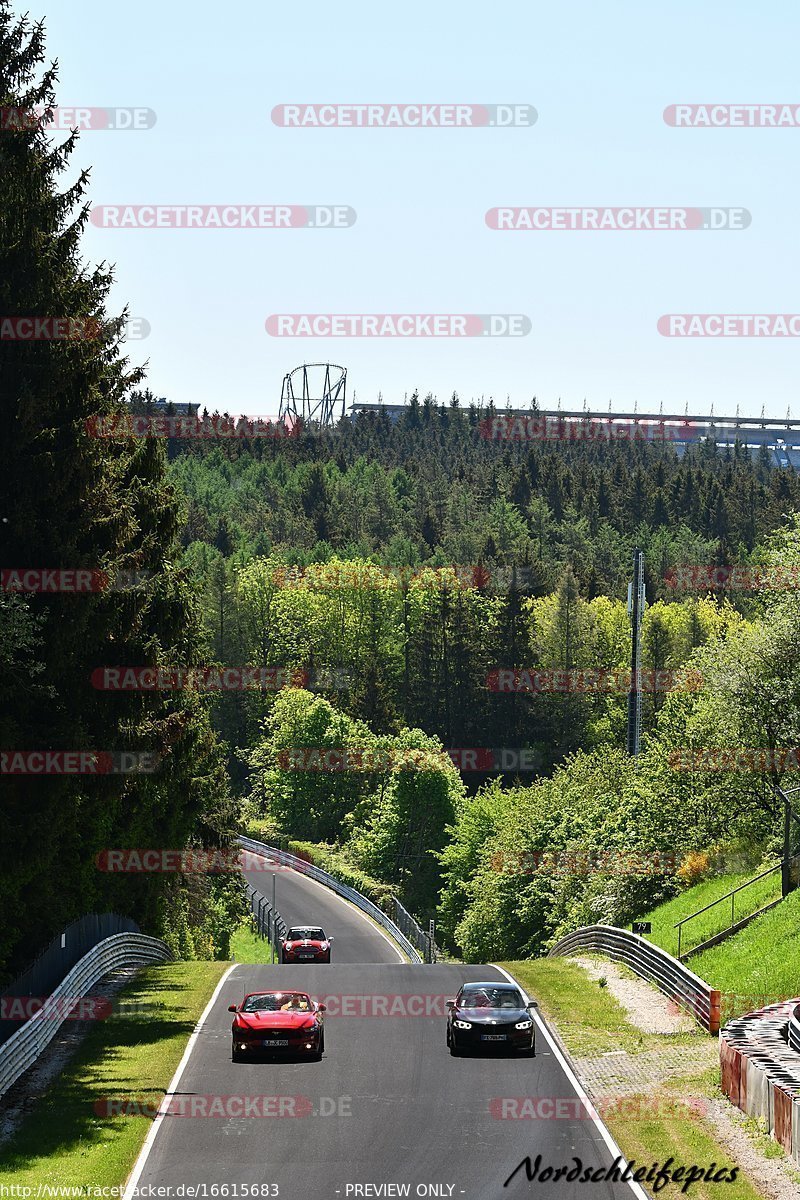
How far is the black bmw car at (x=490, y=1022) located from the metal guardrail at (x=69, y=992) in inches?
283

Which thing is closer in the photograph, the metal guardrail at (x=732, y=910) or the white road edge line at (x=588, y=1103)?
the white road edge line at (x=588, y=1103)

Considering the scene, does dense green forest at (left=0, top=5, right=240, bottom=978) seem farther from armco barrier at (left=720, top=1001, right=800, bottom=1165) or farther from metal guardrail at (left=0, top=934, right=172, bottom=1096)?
armco barrier at (left=720, top=1001, right=800, bottom=1165)

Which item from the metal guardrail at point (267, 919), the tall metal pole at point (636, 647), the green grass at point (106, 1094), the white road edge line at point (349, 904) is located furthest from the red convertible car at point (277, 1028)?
the metal guardrail at point (267, 919)

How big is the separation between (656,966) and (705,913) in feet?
22.6

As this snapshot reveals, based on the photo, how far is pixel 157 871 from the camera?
135ft

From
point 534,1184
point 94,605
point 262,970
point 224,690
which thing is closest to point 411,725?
point 224,690

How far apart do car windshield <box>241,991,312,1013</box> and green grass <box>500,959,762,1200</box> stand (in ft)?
16.5

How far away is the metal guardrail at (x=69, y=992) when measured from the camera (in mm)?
22703

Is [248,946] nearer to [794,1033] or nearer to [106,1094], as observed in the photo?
[106,1094]

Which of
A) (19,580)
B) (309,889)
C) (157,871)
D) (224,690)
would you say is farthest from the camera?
(224,690)

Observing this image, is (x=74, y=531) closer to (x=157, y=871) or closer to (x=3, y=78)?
(x=3, y=78)

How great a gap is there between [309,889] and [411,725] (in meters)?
42.2

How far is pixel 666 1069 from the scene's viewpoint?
2467 centimetres

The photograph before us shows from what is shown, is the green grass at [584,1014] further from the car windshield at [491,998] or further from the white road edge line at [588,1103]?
the car windshield at [491,998]
